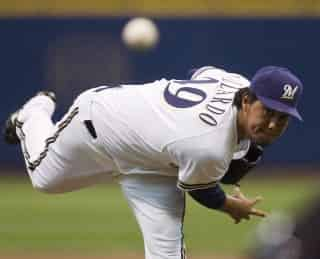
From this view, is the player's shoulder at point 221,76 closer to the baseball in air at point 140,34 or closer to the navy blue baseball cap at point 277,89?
the navy blue baseball cap at point 277,89

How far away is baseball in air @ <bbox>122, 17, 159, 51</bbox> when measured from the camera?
43.9ft

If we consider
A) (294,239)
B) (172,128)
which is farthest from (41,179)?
(294,239)

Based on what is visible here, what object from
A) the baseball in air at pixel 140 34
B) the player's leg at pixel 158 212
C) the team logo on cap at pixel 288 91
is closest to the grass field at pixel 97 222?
the baseball in air at pixel 140 34

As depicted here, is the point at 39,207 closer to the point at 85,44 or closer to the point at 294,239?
the point at 85,44

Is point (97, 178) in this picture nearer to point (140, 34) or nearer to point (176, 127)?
point (176, 127)

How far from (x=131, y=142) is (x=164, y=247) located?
569 mm

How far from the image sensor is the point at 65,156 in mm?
4973

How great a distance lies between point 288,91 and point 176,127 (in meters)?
0.59

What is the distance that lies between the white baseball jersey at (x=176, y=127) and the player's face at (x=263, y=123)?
161 millimetres

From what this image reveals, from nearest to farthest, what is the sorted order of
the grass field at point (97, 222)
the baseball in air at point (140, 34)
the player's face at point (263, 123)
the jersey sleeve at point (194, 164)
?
1. the player's face at point (263, 123)
2. the jersey sleeve at point (194, 164)
3. the grass field at point (97, 222)
4. the baseball in air at point (140, 34)

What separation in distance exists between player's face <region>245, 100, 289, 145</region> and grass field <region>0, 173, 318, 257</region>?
2869 mm

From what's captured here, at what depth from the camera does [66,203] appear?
1155 cm

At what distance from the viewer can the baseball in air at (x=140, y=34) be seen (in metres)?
13.4

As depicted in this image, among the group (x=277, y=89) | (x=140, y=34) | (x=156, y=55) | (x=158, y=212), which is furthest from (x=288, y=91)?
(x=156, y=55)
